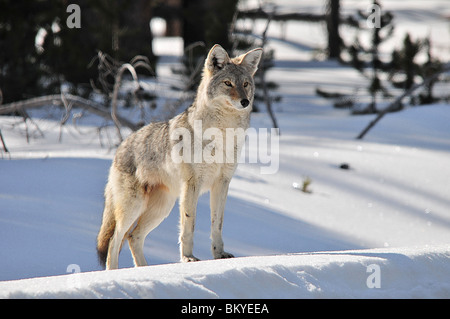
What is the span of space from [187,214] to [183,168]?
424mm

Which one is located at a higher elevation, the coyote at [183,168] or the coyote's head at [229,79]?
the coyote's head at [229,79]

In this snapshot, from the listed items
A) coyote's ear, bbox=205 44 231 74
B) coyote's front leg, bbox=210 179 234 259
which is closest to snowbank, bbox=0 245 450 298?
coyote's front leg, bbox=210 179 234 259

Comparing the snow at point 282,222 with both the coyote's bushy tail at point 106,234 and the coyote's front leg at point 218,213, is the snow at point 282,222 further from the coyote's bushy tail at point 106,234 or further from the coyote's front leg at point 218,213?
the coyote's bushy tail at point 106,234

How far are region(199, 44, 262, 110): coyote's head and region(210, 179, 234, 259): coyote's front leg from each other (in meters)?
0.76

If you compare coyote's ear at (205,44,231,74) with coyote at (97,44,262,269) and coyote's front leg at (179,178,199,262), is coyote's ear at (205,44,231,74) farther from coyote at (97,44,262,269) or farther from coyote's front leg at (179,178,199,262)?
coyote's front leg at (179,178,199,262)

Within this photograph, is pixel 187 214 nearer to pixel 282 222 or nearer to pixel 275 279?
pixel 275 279

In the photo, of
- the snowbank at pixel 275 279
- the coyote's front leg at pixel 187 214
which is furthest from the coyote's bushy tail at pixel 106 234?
the snowbank at pixel 275 279

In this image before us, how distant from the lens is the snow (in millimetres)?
4188

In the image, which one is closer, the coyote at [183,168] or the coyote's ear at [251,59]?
the coyote at [183,168]

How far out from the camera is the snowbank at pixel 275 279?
3.80m

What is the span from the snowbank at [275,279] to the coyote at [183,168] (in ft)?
3.15

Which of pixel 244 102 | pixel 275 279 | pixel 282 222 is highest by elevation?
pixel 244 102

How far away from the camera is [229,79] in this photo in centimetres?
541

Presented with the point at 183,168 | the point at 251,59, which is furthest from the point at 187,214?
the point at 251,59
